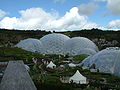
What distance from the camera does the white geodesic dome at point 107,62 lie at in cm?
3101

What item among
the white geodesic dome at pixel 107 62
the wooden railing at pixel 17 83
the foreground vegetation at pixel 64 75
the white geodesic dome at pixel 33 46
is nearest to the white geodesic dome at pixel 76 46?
the white geodesic dome at pixel 33 46

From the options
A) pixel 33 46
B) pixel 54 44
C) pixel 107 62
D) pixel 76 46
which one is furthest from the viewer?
pixel 33 46

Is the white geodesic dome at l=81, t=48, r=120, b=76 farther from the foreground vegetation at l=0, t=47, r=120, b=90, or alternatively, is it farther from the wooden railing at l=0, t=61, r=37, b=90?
the wooden railing at l=0, t=61, r=37, b=90

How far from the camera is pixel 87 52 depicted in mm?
57250

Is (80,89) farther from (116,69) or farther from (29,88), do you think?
(116,69)

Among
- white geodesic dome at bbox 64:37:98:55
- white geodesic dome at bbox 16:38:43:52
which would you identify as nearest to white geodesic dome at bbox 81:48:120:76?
white geodesic dome at bbox 64:37:98:55

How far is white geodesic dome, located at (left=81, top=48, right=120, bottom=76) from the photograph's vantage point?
3101cm

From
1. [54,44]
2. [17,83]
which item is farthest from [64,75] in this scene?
[54,44]

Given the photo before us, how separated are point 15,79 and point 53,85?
651cm

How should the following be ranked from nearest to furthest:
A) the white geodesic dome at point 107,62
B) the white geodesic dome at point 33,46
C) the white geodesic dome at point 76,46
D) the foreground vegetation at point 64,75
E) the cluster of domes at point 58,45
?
the foreground vegetation at point 64,75, the white geodesic dome at point 107,62, the white geodesic dome at point 76,46, the cluster of domes at point 58,45, the white geodesic dome at point 33,46

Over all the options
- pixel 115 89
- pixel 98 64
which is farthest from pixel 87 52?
pixel 115 89

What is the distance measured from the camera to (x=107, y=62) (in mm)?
32781

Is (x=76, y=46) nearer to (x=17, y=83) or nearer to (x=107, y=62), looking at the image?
(x=107, y=62)

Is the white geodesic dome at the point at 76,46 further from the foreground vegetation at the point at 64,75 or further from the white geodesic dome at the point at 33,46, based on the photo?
the foreground vegetation at the point at 64,75
